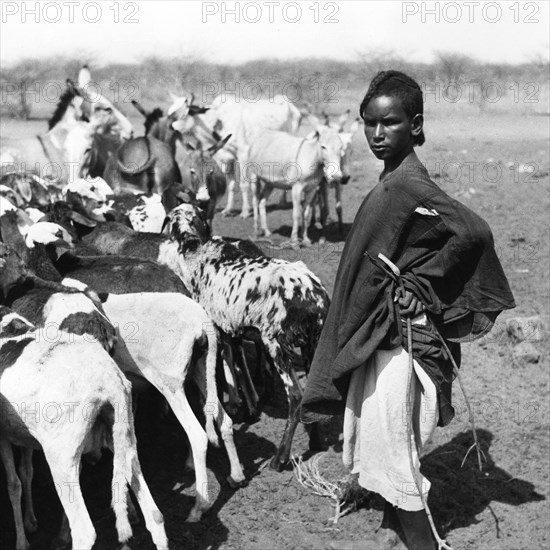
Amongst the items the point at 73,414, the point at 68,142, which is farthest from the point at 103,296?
the point at 68,142

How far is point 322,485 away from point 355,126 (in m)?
10.2

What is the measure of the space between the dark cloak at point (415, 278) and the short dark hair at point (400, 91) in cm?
22

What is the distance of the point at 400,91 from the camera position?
4.36 meters

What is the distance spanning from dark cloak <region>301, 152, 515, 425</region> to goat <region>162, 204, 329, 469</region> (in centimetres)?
176

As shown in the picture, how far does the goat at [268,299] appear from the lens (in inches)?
253

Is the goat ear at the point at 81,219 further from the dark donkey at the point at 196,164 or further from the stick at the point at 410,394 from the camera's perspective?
the stick at the point at 410,394

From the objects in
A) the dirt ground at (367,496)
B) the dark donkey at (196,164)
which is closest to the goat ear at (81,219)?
the dirt ground at (367,496)

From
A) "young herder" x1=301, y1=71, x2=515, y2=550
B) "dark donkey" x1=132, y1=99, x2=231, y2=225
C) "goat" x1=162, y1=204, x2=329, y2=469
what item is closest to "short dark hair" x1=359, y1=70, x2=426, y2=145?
"young herder" x1=301, y1=71, x2=515, y2=550

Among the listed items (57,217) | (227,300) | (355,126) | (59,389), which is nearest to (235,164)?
(355,126)

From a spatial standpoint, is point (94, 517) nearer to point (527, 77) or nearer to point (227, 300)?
point (227, 300)

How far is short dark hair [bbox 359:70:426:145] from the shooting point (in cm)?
435

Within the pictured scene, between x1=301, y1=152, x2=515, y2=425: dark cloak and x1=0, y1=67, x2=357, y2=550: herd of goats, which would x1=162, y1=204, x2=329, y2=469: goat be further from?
x1=301, y1=152, x2=515, y2=425: dark cloak

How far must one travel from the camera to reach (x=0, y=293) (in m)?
6.07

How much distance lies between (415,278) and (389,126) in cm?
73
